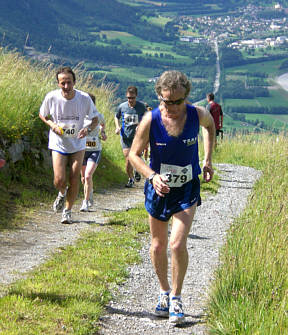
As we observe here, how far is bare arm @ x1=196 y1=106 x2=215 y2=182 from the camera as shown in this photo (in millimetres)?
5414

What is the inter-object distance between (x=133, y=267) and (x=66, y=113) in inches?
98.4

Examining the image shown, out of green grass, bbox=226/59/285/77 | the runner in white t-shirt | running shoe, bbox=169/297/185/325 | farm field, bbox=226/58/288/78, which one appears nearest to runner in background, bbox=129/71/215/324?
running shoe, bbox=169/297/185/325

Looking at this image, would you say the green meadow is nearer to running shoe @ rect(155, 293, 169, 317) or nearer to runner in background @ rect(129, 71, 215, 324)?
running shoe @ rect(155, 293, 169, 317)

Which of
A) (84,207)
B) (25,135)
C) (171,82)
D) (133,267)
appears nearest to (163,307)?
(133,267)

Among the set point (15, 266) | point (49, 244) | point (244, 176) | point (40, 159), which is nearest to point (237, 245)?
point (15, 266)

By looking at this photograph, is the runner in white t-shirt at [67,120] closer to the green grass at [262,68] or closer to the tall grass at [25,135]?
the tall grass at [25,135]

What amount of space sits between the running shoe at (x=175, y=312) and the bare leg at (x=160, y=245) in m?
0.23

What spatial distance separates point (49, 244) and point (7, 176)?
345 cm

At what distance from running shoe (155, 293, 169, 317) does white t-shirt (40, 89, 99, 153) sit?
3.71 metres

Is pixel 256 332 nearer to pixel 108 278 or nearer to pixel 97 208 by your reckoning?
pixel 108 278

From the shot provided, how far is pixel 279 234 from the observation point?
575cm

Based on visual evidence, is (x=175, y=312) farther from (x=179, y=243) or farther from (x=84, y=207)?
(x=84, y=207)

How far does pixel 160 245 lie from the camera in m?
5.48

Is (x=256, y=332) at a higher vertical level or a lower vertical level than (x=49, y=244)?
higher
